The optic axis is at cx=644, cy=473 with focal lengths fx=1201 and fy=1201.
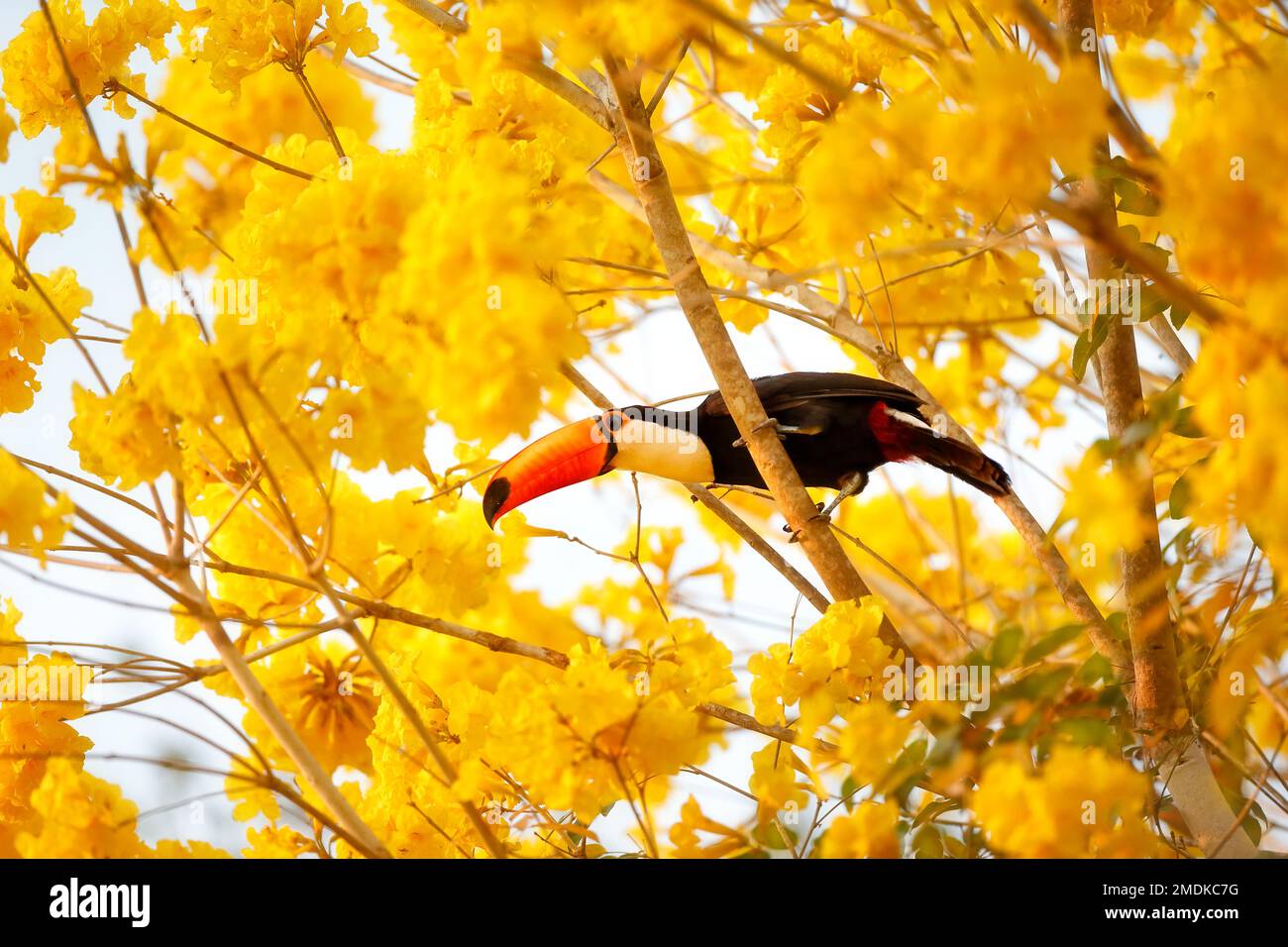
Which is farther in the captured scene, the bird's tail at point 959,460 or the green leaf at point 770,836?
the bird's tail at point 959,460

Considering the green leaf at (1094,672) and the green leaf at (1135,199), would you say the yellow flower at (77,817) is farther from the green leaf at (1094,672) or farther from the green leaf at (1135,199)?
the green leaf at (1135,199)

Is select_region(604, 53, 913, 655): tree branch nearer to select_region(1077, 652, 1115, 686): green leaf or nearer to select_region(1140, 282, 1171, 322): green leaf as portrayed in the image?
select_region(1077, 652, 1115, 686): green leaf

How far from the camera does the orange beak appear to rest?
2488 millimetres

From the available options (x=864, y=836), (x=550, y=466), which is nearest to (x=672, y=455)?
(x=550, y=466)

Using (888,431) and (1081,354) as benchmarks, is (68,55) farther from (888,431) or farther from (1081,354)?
(888,431)

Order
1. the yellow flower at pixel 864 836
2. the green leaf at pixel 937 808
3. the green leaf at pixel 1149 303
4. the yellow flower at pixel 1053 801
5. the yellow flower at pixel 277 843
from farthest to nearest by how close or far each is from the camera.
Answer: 1. the yellow flower at pixel 277 843
2. the green leaf at pixel 1149 303
3. the green leaf at pixel 937 808
4. the yellow flower at pixel 864 836
5. the yellow flower at pixel 1053 801

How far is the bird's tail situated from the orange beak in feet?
2.37

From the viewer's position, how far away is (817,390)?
2807 mm

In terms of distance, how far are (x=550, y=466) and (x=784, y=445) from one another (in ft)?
1.85

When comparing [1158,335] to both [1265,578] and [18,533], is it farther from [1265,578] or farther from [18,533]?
[18,533]

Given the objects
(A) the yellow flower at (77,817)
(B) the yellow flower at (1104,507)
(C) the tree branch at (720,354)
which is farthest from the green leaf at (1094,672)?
(A) the yellow flower at (77,817)

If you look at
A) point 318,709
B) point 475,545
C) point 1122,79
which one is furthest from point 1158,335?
point 318,709

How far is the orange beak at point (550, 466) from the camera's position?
2488 millimetres
